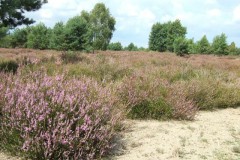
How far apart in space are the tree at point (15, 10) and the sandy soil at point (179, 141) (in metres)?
7.13

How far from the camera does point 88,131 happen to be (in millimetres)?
3775

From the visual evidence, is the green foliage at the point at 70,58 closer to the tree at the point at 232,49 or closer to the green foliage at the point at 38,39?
the green foliage at the point at 38,39

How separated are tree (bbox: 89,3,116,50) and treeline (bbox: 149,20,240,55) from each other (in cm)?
1050

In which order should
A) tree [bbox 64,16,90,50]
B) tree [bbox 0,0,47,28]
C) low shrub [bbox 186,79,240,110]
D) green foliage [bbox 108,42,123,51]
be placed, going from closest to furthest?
low shrub [bbox 186,79,240,110], tree [bbox 0,0,47,28], tree [bbox 64,16,90,50], green foliage [bbox 108,42,123,51]

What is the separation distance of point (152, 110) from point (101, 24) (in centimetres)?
5299

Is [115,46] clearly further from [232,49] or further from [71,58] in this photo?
[71,58]

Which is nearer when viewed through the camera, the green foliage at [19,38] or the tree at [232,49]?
the green foliage at [19,38]

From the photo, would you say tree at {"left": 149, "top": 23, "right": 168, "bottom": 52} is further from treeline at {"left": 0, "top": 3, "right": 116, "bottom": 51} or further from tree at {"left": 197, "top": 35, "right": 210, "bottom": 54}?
treeline at {"left": 0, "top": 3, "right": 116, "bottom": 51}

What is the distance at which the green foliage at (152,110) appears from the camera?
588 centimetres

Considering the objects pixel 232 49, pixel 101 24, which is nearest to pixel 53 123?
pixel 101 24

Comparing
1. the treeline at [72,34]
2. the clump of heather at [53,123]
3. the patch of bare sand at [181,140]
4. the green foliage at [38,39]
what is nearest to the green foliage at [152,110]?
the patch of bare sand at [181,140]

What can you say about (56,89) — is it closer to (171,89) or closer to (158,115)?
(158,115)

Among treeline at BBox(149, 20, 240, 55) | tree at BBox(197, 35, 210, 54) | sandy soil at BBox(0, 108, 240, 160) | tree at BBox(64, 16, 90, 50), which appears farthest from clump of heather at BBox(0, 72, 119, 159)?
tree at BBox(197, 35, 210, 54)

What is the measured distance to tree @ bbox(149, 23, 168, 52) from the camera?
62.9 m
